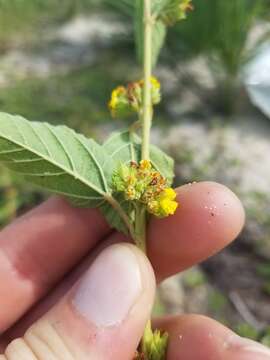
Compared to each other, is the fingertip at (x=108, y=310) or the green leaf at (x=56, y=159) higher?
the green leaf at (x=56, y=159)

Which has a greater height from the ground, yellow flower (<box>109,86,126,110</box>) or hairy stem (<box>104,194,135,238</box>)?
yellow flower (<box>109,86,126,110</box>)

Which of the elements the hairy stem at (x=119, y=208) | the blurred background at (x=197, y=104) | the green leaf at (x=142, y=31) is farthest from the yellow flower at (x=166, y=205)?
the blurred background at (x=197, y=104)

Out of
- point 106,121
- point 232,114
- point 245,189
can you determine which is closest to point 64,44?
point 106,121

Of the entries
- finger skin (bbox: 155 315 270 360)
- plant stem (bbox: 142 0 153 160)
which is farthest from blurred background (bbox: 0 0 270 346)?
plant stem (bbox: 142 0 153 160)

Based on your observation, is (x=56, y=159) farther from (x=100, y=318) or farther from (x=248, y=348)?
(x=248, y=348)

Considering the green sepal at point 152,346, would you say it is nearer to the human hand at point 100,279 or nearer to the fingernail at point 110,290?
the human hand at point 100,279

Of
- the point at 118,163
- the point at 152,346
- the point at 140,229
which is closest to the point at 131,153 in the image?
the point at 118,163

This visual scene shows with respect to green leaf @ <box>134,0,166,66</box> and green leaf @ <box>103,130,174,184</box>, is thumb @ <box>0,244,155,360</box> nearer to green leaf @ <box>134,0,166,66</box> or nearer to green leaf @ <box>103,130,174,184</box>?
green leaf @ <box>103,130,174,184</box>
